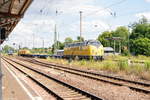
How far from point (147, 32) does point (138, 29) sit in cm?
839

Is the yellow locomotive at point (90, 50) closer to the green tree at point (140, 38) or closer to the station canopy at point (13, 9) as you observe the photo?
the station canopy at point (13, 9)

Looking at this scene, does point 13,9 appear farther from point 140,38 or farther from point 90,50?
point 140,38

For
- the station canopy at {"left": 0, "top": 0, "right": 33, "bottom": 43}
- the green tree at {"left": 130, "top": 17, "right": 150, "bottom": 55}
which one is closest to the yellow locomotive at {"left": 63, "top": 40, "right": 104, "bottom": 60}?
the station canopy at {"left": 0, "top": 0, "right": 33, "bottom": 43}

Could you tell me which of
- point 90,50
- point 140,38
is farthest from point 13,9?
point 140,38

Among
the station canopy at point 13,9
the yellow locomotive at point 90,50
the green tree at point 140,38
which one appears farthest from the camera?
the green tree at point 140,38

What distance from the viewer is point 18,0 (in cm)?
1022

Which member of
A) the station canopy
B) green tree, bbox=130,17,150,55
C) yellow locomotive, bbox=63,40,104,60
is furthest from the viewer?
green tree, bbox=130,17,150,55

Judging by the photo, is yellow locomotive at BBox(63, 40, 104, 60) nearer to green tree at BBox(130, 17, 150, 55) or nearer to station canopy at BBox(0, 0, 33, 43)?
station canopy at BBox(0, 0, 33, 43)

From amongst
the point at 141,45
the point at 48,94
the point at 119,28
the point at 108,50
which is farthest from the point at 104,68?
the point at 119,28

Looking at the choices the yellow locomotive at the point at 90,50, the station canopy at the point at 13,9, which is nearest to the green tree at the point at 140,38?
the yellow locomotive at the point at 90,50

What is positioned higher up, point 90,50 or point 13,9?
point 13,9

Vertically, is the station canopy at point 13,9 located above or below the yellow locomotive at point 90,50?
above

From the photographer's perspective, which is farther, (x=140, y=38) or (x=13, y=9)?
(x=140, y=38)

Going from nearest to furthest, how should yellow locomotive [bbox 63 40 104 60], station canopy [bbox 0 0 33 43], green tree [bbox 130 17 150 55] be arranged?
station canopy [bbox 0 0 33 43], yellow locomotive [bbox 63 40 104 60], green tree [bbox 130 17 150 55]
